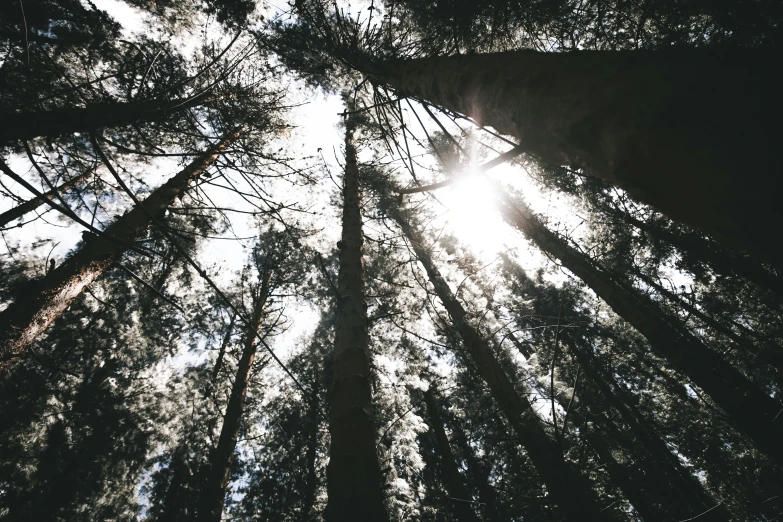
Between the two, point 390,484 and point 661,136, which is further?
point 390,484

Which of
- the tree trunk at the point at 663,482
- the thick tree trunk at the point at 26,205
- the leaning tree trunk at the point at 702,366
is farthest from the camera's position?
the leaning tree trunk at the point at 702,366

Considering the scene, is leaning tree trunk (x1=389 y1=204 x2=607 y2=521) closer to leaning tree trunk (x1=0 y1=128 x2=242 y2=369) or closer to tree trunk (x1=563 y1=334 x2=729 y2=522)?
tree trunk (x1=563 y1=334 x2=729 y2=522)

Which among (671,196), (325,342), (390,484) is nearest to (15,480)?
(325,342)

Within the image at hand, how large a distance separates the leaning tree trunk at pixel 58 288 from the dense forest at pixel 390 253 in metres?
0.02

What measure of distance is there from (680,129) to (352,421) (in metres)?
2.31

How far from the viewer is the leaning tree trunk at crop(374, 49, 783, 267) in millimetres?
459

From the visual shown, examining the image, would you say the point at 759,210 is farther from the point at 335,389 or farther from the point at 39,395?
the point at 39,395

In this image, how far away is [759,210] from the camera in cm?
45

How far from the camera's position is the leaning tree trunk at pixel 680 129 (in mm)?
459

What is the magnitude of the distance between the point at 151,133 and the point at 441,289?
7.26 meters

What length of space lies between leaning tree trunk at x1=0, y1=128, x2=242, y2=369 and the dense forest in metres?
0.02

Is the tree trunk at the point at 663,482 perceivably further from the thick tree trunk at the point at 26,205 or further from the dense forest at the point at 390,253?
the thick tree trunk at the point at 26,205

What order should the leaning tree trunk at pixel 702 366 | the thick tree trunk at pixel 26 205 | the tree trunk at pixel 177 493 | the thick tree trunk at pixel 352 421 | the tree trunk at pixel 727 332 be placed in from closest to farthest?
the thick tree trunk at pixel 26 205 < the thick tree trunk at pixel 352 421 < the tree trunk at pixel 727 332 < the leaning tree trunk at pixel 702 366 < the tree trunk at pixel 177 493

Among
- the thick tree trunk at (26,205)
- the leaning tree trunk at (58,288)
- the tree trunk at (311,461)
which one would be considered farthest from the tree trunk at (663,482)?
the tree trunk at (311,461)
